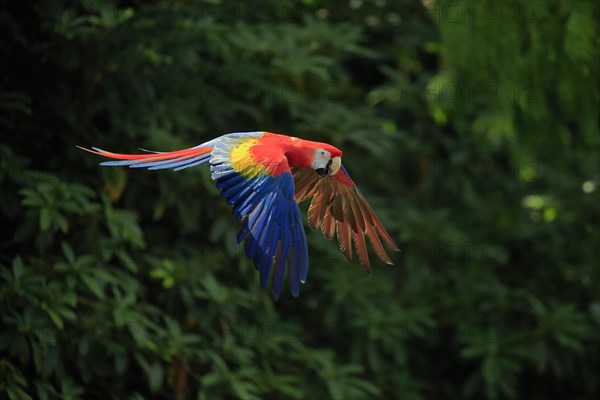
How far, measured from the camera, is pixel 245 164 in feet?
8.50

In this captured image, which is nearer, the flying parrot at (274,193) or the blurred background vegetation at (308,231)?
the flying parrot at (274,193)

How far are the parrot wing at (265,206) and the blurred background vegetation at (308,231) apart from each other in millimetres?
1119

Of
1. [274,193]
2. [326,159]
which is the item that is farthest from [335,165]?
[274,193]

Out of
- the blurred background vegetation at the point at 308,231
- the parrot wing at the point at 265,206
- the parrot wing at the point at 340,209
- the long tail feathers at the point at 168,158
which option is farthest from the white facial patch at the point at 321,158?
the blurred background vegetation at the point at 308,231

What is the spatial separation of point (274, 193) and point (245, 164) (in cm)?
13

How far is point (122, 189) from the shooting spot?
13.0 feet

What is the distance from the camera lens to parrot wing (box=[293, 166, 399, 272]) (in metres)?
2.98

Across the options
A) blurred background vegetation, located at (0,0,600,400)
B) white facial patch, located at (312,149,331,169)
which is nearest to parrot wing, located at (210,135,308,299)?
white facial patch, located at (312,149,331,169)

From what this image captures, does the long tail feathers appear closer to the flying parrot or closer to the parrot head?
the flying parrot

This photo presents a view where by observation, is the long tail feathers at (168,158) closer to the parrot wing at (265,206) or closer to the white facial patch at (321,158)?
the parrot wing at (265,206)

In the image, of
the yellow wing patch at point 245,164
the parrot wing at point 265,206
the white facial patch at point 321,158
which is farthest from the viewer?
the white facial patch at point 321,158

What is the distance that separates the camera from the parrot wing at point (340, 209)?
9.77 ft

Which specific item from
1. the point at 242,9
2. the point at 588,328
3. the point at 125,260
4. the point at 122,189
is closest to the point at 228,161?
the point at 125,260

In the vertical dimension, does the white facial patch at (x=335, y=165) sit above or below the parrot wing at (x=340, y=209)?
above
